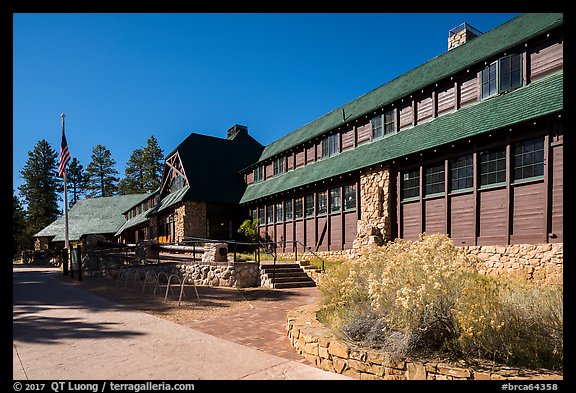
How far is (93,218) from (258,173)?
2958 cm

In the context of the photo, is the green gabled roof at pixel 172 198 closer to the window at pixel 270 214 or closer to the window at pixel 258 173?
the window at pixel 258 173

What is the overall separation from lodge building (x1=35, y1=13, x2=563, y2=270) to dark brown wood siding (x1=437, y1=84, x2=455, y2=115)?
1.7 inches

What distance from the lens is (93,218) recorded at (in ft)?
151

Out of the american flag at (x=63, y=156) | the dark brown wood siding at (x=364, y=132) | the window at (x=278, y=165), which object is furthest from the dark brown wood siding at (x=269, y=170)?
the american flag at (x=63, y=156)

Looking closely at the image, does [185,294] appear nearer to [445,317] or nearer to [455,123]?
[445,317]

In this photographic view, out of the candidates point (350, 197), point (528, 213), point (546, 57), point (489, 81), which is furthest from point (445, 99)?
point (350, 197)

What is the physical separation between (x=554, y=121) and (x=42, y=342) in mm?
13809

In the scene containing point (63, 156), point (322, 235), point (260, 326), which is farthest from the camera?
point (63, 156)

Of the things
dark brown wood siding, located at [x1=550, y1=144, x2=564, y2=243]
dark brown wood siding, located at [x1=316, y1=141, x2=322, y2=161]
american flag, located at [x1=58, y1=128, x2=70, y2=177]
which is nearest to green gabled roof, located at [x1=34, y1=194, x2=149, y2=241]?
american flag, located at [x1=58, y1=128, x2=70, y2=177]

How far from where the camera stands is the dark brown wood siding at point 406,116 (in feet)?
53.4

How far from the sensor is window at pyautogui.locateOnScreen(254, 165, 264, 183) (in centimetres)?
2831

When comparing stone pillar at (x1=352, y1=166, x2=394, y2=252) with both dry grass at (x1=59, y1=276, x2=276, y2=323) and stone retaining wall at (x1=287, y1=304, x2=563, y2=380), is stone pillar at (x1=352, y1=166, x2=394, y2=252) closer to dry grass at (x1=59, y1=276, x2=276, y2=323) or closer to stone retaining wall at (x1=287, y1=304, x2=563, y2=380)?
dry grass at (x1=59, y1=276, x2=276, y2=323)

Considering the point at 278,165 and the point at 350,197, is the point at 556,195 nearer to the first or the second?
the point at 350,197
